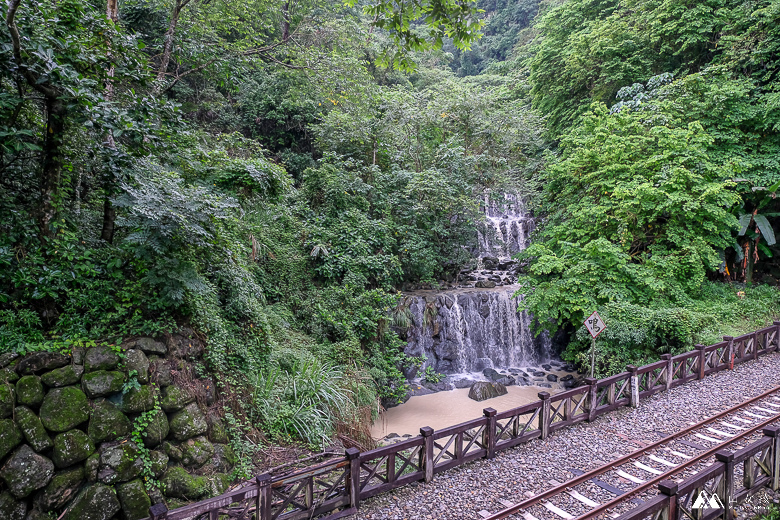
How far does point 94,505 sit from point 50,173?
4656mm

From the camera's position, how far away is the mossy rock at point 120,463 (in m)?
5.00

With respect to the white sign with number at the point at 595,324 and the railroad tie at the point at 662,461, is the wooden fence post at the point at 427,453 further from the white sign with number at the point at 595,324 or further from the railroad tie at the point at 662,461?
the white sign with number at the point at 595,324

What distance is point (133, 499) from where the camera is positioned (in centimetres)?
501

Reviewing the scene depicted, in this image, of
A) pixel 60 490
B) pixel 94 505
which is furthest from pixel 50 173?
pixel 94 505

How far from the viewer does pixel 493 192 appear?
54.9 ft

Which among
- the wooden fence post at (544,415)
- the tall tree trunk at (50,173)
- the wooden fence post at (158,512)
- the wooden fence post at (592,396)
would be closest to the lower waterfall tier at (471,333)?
the wooden fence post at (592,396)

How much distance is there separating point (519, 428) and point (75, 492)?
719 cm

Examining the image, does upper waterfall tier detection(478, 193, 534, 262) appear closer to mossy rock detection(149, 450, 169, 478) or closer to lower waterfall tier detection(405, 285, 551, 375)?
lower waterfall tier detection(405, 285, 551, 375)

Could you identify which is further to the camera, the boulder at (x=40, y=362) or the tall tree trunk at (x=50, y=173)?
the tall tree trunk at (x=50, y=173)

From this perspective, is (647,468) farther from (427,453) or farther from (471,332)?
(471,332)

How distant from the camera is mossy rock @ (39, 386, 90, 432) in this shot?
4.94 meters

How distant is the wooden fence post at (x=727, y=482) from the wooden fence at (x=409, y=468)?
8 centimetres

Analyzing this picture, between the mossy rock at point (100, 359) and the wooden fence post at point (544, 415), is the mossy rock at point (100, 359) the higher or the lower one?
the higher one

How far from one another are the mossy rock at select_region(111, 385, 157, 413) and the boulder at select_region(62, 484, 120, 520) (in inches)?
37.8
